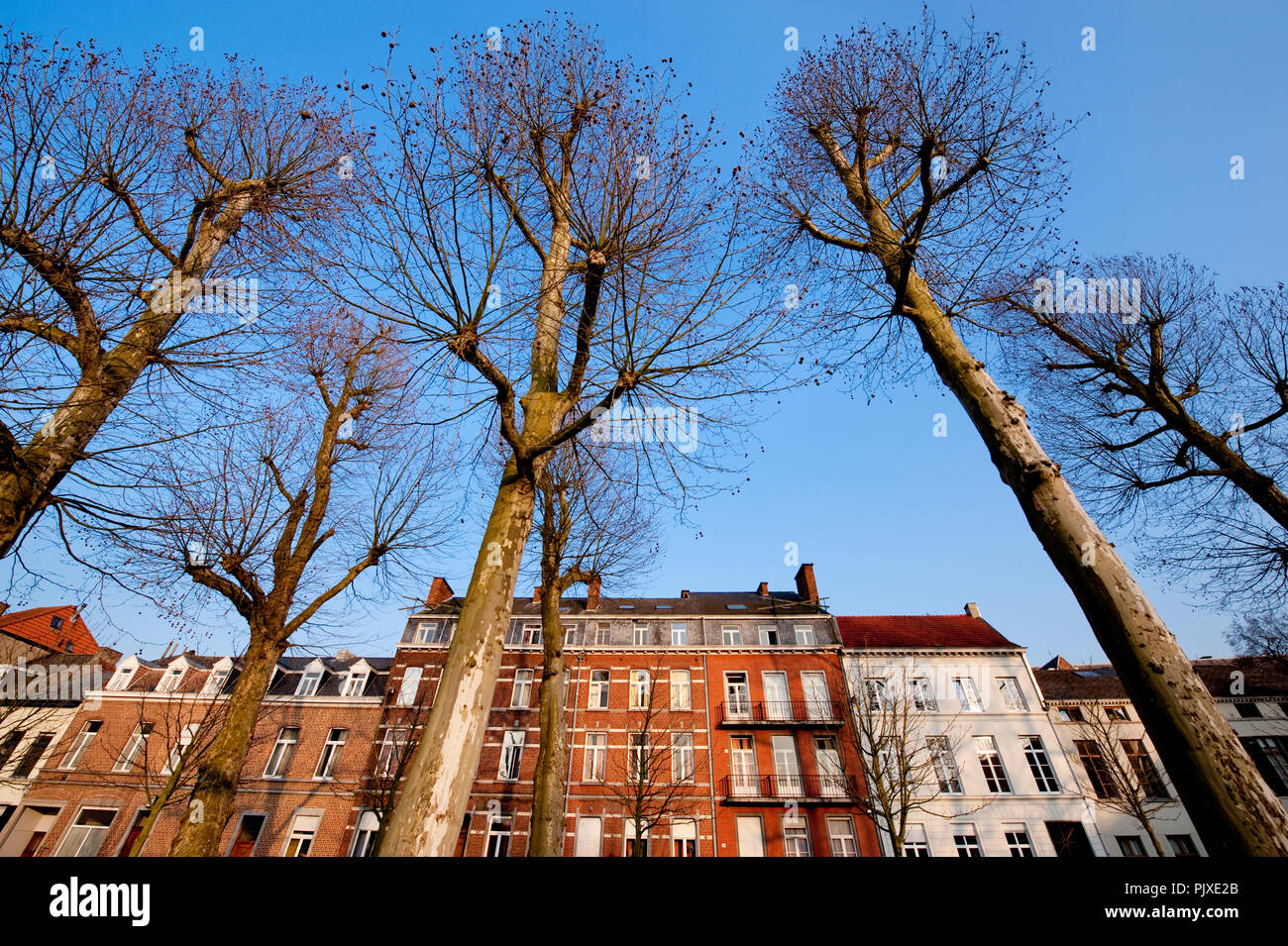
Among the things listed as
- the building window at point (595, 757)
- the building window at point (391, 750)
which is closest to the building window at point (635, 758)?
the building window at point (595, 757)

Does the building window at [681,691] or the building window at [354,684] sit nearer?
the building window at [681,691]

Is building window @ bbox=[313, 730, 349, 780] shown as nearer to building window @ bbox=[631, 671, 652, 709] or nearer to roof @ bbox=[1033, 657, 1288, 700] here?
building window @ bbox=[631, 671, 652, 709]

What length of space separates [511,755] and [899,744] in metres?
14.4

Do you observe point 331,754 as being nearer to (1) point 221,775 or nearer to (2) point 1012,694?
(1) point 221,775

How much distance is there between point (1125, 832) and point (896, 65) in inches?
976

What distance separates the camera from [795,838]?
19297 millimetres

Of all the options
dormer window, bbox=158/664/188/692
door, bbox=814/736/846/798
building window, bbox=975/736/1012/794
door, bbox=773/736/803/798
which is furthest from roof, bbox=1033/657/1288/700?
dormer window, bbox=158/664/188/692

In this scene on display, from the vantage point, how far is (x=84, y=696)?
22484mm

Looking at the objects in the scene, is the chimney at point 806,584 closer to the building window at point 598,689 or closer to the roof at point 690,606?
the roof at point 690,606

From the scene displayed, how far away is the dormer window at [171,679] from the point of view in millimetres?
22781

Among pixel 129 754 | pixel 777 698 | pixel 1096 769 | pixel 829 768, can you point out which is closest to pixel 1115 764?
pixel 1096 769

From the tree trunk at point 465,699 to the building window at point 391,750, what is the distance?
19868 mm

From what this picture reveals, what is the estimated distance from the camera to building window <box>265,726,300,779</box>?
68.5 feet
